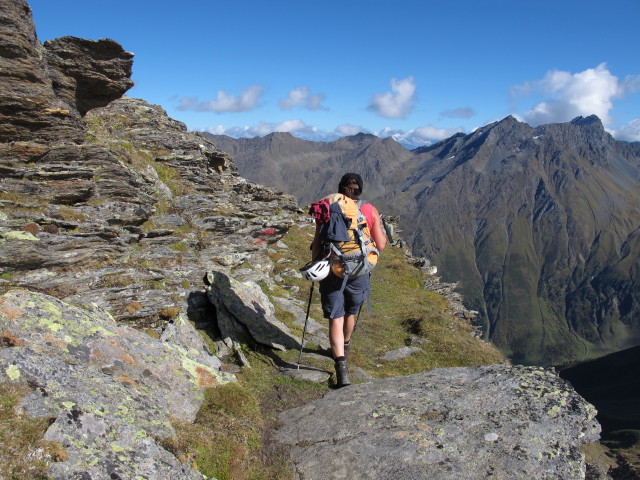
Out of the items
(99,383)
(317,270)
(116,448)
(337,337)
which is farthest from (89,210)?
(116,448)

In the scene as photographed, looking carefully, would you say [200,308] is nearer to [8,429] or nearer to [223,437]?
[223,437]

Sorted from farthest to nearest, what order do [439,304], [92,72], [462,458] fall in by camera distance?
[439,304] → [92,72] → [462,458]

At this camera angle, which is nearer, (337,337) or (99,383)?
(99,383)

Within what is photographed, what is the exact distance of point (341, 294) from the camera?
10.8 metres

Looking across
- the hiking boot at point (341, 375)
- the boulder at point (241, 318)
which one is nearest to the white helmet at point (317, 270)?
the hiking boot at point (341, 375)

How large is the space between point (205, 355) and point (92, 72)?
15.1 m

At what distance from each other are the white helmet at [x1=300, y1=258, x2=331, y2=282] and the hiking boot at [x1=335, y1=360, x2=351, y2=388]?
2238 mm

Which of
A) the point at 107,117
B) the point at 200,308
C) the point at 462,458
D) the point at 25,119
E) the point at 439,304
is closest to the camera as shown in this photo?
the point at 462,458

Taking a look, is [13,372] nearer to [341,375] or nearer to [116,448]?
[116,448]

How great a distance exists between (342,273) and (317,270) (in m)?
0.68

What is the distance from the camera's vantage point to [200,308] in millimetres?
13430

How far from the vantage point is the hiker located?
10.6 m

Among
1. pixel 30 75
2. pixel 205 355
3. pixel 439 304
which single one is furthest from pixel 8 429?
pixel 439 304

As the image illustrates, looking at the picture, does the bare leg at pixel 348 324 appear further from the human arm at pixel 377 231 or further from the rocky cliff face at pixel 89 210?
the rocky cliff face at pixel 89 210
